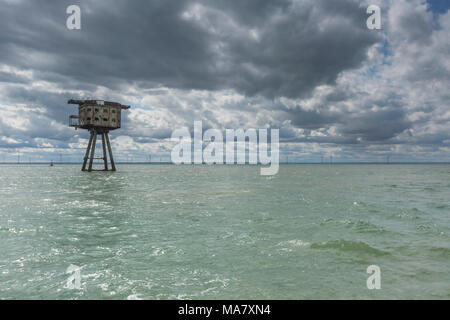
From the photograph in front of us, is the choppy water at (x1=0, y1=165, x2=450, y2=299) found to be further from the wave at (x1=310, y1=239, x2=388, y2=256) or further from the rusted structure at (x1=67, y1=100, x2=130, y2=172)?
the rusted structure at (x1=67, y1=100, x2=130, y2=172)

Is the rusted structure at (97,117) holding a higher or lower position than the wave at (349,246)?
higher

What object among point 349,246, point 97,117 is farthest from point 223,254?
point 97,117

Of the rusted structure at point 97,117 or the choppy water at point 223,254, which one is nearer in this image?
the choppy water at point 223,254

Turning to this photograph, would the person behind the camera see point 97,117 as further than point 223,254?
Yes

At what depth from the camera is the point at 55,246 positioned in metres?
10.6

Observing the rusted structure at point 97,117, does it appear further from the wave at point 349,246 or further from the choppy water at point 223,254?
the wave at point 349,246

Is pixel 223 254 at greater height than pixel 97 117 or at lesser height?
lesser

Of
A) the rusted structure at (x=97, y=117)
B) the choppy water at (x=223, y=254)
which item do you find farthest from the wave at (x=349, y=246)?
the rusted structure at (x=97, y=117)

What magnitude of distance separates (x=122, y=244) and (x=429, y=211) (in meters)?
20.1

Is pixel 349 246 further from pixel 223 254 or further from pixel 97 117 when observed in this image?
pixel 97 117

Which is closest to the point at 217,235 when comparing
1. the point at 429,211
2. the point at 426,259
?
the point at 426,259

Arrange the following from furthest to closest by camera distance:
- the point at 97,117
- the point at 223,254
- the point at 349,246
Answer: the point at 97,117 < the point at 349,246 < the point at 223,254

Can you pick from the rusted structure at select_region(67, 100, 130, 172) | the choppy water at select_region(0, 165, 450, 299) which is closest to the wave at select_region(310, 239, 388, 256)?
the choppy water at select_region(0, 165, 450, 299)

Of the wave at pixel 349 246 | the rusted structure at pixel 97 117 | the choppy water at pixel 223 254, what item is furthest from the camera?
the rusted structure at pixel 97 117
